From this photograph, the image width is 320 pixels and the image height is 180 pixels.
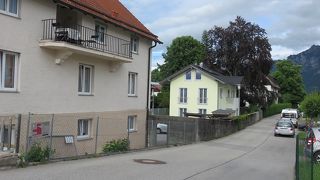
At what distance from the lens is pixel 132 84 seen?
30297mm

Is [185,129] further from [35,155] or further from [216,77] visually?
[35,155]

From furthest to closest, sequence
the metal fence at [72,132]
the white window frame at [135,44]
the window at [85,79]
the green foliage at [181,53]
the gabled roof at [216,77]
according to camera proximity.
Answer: the green foliage at [181,53] < the gabled roof at [216,77] < the white window frame at [135,44] < the window at [85,79] < the metal fence at [72,132]

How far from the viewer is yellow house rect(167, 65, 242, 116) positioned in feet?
185

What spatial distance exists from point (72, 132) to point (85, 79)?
132 inches

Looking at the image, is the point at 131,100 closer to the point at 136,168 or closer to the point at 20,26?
the point at 20,26

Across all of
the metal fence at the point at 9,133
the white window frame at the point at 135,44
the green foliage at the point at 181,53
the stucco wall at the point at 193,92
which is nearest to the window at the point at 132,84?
the white window frame at the point at 135,44

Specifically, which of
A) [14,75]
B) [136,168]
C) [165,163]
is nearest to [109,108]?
[14,75]

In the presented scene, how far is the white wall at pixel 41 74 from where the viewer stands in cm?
1873

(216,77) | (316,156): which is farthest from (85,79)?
(216,77)

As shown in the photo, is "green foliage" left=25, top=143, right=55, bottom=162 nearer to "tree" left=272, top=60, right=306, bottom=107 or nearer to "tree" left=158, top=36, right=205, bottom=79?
"tree" left=158, top=36, right=205, bottom=79

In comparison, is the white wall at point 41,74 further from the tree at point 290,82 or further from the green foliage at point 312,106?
the tree at point 290,82

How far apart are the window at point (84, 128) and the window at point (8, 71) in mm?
5526

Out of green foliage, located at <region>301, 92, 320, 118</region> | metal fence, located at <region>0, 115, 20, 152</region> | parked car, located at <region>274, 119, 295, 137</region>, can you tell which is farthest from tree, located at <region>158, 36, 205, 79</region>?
metal fence, located at <region>0, 115, 20, 152</region>

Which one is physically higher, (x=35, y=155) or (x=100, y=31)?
(x=100, y=31)
